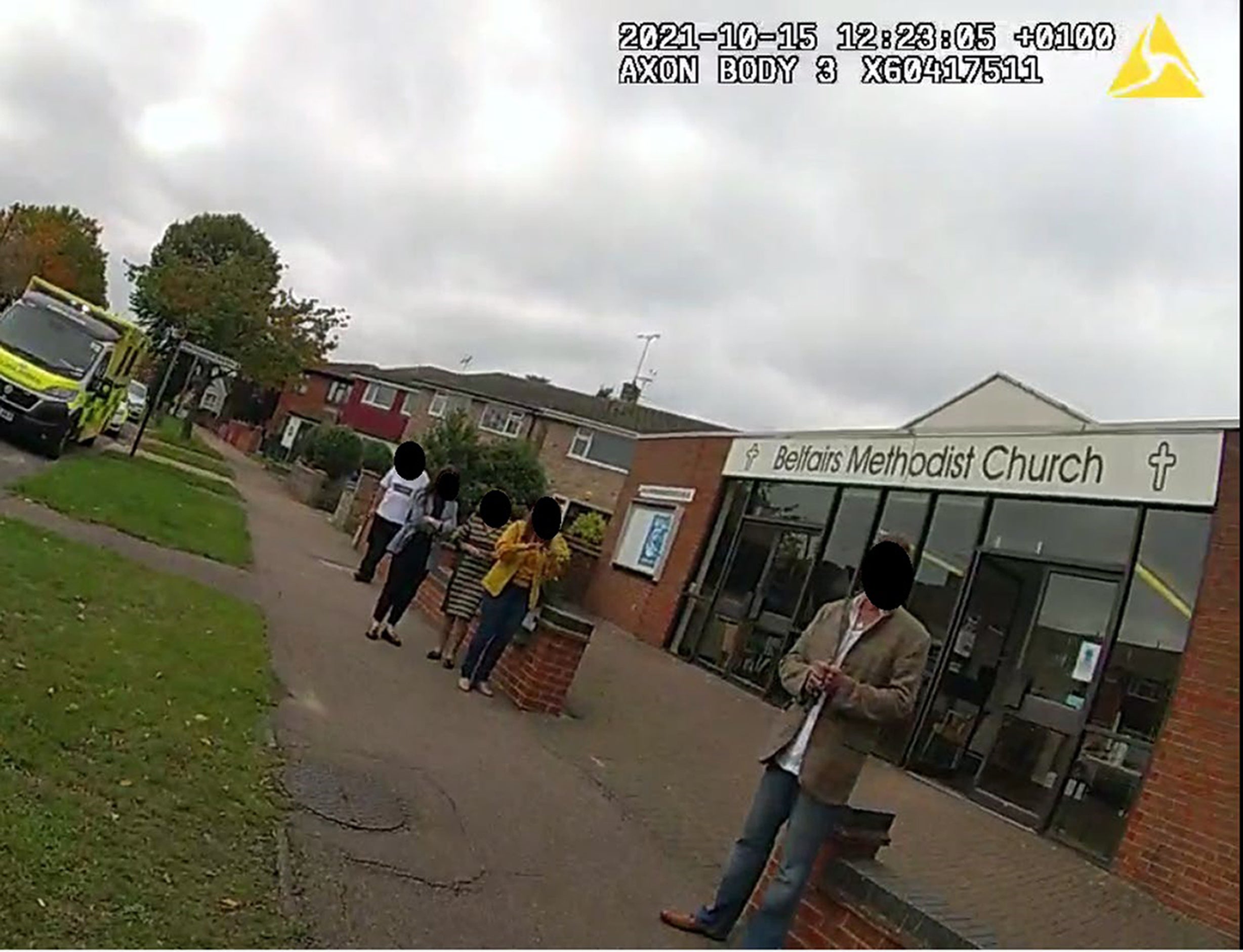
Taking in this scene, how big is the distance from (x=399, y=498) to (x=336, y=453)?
29.3m

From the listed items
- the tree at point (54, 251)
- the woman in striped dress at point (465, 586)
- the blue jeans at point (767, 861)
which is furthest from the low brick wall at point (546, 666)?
the tree at point (54, 251)

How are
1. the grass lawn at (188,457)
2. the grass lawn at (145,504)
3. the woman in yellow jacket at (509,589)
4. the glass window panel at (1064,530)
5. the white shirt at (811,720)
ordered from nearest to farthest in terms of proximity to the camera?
the white shirt at (811,720) → the woman in yellow jacket at (509,589) → the glass window panel at (1064,530) → the grass lawn at (145,504) → the grass lawn at (188,457)

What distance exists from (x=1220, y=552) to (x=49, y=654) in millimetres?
7911

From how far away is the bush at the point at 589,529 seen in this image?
21422mm

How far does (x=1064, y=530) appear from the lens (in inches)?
413

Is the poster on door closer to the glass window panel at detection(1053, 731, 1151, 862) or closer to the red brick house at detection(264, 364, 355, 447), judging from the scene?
the glass window panel at detection(1053, 731, 1151, 862)

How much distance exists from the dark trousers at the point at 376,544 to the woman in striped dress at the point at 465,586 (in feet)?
3.11

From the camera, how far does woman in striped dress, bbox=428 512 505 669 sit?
9.10 m

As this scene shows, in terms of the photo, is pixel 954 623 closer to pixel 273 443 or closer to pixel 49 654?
pixel 49 654

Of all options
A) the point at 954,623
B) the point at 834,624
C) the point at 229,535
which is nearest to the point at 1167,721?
the point at 954,623

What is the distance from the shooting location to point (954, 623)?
11266 millimetres

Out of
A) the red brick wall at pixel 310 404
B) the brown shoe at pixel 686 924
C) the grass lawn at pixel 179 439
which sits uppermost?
the red brick wall at pixel 310 404

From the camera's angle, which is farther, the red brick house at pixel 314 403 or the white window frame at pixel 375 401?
the red brick house at pixel 314 403

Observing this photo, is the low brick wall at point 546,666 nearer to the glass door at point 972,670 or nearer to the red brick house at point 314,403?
the glass door at point 972,670
